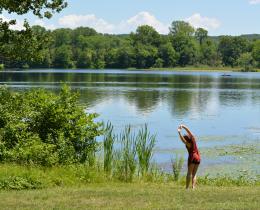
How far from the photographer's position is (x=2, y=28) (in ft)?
58.5

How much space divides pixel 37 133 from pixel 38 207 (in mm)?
7491

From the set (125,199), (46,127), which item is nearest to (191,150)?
(125,199)

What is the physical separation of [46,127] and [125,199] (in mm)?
7277

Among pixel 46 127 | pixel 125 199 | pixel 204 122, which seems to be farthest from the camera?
pixel 204 122

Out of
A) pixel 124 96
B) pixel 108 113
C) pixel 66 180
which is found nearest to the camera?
pixel 66 180

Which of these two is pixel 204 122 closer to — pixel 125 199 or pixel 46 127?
pixel 46 127

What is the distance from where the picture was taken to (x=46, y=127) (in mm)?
18125

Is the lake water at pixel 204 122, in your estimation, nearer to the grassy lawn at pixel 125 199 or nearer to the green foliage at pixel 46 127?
the green foliage at pixel 46 127

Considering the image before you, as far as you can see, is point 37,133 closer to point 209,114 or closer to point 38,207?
point 38,207

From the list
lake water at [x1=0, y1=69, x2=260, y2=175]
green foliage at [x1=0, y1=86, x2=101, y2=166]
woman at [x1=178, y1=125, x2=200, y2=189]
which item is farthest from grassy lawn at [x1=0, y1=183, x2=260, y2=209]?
lake water at [x1=0, y1=69, x2=260, y2=175]

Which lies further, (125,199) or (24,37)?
(24,37)

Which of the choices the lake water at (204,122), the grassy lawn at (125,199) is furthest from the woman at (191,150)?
the lake water at (204,122)

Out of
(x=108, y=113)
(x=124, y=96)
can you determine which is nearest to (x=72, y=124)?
(x=108, y=113)

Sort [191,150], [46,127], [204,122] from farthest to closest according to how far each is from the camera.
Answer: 1. [204,122]
2. [46,127]
3. [191,150]
